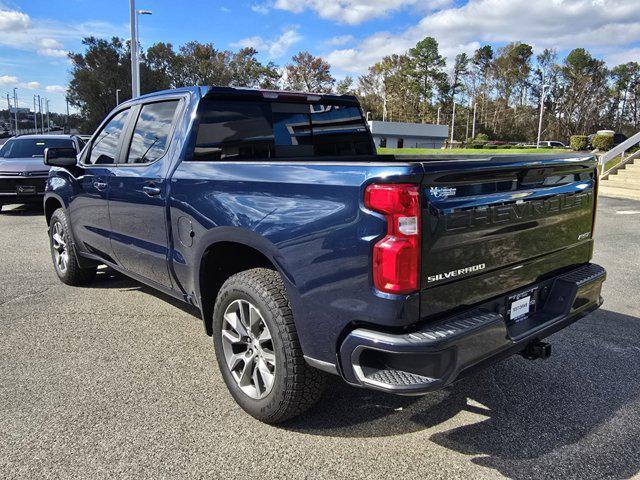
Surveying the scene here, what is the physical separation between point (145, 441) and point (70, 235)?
3.24m

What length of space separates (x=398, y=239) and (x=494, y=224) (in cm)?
61

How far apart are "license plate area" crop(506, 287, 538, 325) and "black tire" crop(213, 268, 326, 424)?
108 cm

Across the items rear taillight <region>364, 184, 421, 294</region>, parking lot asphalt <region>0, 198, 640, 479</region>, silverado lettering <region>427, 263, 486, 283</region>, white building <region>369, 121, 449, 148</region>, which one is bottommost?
parking lot asphalt <region>0, 198, 640, 479</region>

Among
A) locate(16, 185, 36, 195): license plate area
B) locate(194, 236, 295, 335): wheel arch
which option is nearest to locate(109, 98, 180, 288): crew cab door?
locate(194, 236, 295, 335): wheel arch

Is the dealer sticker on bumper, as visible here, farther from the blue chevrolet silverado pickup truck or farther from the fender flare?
the fender flare

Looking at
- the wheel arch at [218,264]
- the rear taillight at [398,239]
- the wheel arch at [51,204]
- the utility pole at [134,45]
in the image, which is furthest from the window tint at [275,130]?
the utility pole at [134,45]

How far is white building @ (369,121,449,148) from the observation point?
71.6m

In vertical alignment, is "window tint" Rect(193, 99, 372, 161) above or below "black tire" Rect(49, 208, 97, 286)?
above

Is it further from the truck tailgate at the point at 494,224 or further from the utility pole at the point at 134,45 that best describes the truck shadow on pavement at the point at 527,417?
the utility pole at the point at 134,45

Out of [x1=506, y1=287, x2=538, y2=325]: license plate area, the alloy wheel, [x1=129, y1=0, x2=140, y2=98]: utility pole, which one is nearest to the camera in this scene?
[x1=506, y1=287, x2=538, y2=325]: license plate area

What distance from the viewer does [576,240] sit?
3354mm

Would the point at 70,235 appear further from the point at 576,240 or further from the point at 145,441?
the point at 576,240

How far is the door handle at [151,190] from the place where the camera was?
3.74 meters

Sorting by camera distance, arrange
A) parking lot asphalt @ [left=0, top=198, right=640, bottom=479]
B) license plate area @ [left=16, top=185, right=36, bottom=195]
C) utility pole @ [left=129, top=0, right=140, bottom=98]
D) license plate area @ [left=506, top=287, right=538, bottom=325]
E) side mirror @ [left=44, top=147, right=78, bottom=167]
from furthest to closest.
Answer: utility pole @ [left=129, top=0, right=140, bottom=98]
license plate area @ [left=16, top=185, right=36, bottom=195]
side mirror @ [left=44, top=147, right=78, bottom=167]
license plate area @ [left=506, top=287, right=538, bottom=325]
parking lot asphalt @ [left=0, top=198, right=640, bottom=479]
